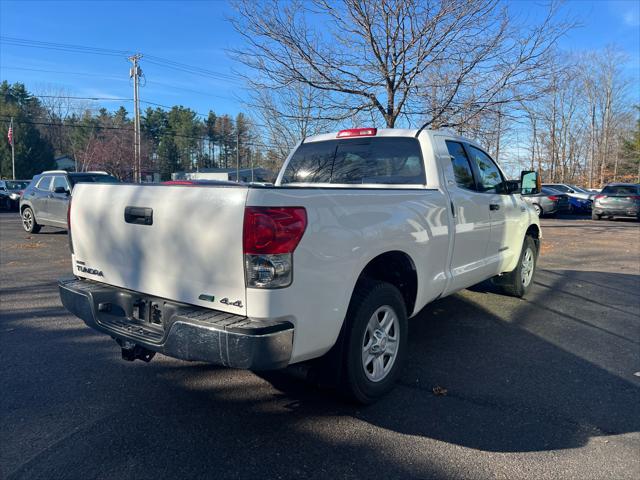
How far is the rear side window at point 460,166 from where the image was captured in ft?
15.0

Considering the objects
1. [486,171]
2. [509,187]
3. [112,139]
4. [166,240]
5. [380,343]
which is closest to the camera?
[166,240]

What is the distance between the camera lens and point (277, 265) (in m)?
2.53

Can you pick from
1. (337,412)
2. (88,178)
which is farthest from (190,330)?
(88,178)

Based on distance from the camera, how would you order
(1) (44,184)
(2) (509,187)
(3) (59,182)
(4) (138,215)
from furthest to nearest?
1. (1) (44,184)
2. (3) (59,182)
3. (2) (509,187)
4. (4) (138,215)

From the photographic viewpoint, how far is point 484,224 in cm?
486

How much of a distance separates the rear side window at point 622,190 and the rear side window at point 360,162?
19.6m

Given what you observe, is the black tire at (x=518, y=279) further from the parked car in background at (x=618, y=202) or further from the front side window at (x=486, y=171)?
the parked car in background at (x=618, y=202)

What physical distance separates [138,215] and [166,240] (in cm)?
31

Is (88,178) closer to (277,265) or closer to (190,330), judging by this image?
(190,330)

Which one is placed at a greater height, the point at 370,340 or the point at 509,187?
the point at 509,187

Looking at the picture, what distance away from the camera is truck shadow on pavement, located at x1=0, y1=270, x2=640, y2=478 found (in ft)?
8.82

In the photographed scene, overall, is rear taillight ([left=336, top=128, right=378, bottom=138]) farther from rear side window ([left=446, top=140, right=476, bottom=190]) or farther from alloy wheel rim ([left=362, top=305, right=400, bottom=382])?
alloy wheel rim ([left=362, top=305, right=400, bottom=382])

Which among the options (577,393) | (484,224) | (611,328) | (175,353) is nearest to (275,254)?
(175,353)

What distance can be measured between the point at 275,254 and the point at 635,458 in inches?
94.0
